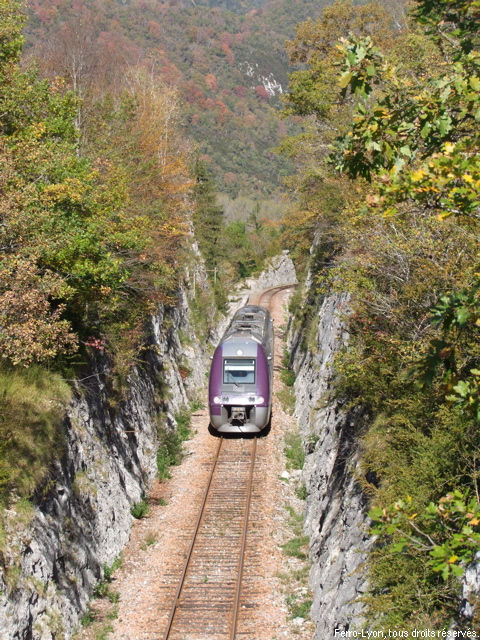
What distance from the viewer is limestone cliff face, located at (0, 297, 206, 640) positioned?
365 inches

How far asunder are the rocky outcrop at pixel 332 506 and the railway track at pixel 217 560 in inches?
70.1

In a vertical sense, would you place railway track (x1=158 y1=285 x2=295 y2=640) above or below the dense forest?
below

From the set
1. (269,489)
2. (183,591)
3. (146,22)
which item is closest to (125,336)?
(269,489)

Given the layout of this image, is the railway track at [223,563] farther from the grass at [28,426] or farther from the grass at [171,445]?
the grass at [28,426]

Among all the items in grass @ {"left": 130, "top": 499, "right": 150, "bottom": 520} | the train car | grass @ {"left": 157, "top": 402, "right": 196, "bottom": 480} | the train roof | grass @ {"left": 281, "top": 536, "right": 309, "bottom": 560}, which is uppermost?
the train roof

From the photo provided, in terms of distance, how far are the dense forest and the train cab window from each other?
534 centimetres

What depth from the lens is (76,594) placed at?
36.3 ft

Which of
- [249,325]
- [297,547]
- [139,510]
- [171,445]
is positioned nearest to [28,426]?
[139,510]

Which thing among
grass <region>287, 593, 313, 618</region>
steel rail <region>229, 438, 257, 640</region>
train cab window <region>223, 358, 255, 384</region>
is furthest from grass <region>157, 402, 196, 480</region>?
grass <region>287, 593, 313, 618</region>

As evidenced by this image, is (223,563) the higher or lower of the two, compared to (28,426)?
lower

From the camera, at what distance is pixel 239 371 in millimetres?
19172

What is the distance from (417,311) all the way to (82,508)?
8430 millimetres

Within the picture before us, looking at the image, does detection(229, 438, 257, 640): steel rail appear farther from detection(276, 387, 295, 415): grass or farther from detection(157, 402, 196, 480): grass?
detection(276, 387, 295, 415): grass

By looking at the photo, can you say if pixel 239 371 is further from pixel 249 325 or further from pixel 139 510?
pixel 139 510
